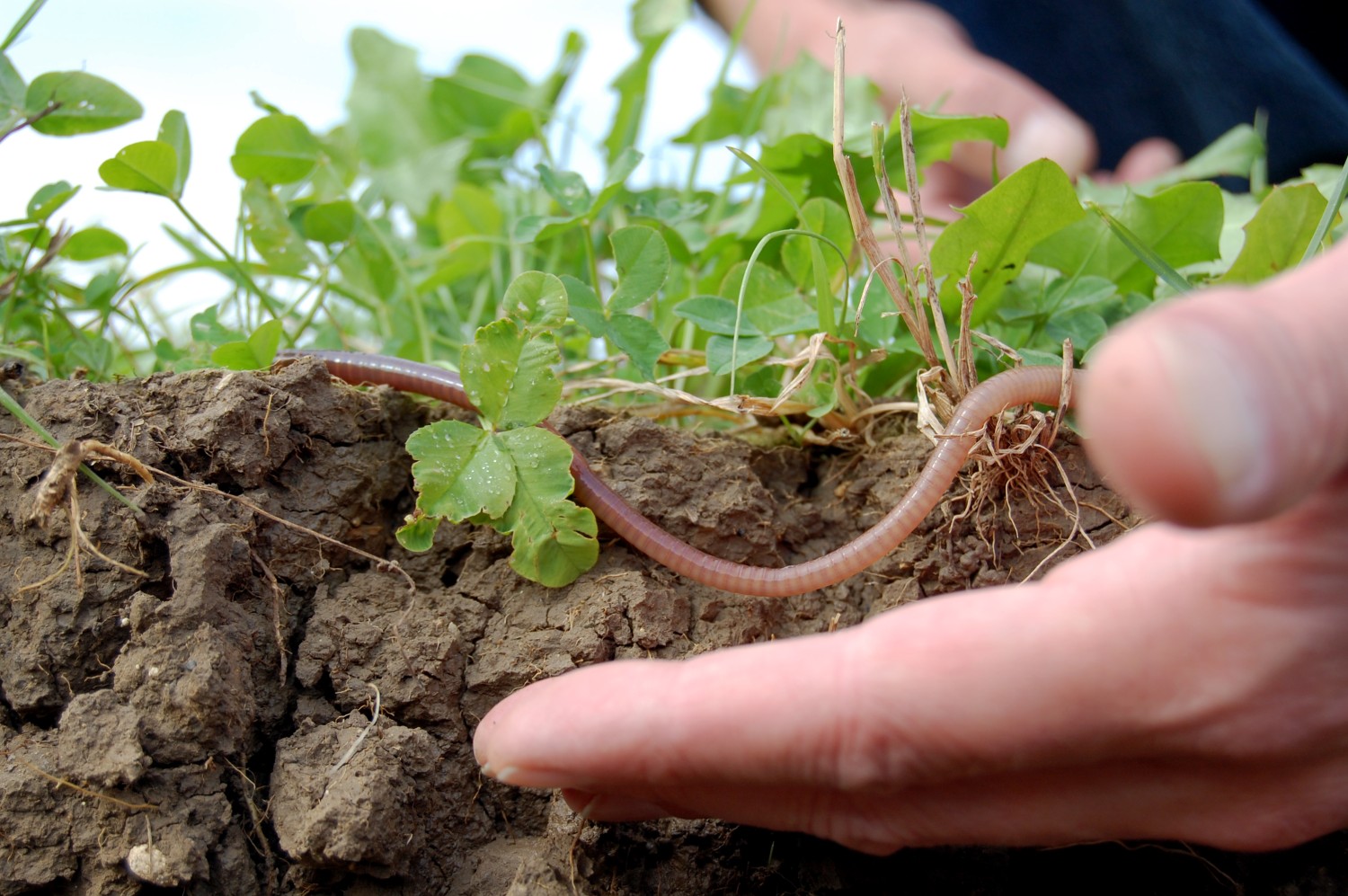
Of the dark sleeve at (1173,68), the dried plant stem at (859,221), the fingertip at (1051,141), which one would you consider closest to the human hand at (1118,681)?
the dried plant stem at (859,221)

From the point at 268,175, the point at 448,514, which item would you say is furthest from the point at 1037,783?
the point at 268,175

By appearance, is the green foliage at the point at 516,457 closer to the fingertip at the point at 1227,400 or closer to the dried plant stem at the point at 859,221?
the dried plant stem at the point at 859,221

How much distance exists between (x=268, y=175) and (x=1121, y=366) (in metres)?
1.74

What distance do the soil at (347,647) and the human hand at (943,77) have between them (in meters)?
1.48

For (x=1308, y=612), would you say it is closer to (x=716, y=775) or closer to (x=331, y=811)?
(x=716, y=775)

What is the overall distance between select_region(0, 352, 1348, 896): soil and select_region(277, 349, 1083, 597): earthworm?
50 mm

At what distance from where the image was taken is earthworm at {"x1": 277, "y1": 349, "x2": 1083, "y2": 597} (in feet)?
4.07

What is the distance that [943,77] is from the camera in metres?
2.92

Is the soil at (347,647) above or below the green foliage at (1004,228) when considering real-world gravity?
below

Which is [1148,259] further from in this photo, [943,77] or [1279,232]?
[943,77]

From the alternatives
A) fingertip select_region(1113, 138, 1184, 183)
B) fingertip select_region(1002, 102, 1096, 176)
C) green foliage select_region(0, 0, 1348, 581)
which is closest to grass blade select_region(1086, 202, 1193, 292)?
green foliage select_region(0, 0, 1348, 581)

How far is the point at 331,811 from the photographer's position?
1.05 meters

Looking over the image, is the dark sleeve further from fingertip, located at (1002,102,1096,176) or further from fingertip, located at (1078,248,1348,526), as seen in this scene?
fingertip, located at (1078,248,1348,526)

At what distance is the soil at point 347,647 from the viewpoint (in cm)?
108
